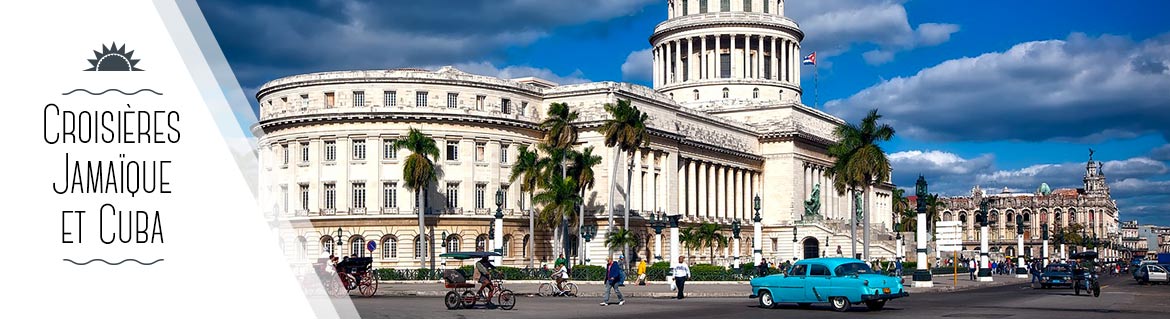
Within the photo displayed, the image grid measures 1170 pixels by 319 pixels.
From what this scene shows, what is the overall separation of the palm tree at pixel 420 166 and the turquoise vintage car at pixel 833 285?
1521 inches

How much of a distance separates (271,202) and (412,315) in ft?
176

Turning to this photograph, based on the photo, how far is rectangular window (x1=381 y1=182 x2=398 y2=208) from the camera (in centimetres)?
7962

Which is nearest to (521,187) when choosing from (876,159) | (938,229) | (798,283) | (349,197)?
(349,197)

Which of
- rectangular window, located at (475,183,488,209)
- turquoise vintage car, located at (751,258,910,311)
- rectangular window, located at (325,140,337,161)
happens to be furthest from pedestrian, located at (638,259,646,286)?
rectangular window, located at (325,140,337,161)

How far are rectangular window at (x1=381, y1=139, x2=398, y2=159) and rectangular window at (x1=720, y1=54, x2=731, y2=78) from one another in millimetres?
48506

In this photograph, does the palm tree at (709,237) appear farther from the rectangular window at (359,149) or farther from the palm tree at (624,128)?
the rectangular window at (359,149)

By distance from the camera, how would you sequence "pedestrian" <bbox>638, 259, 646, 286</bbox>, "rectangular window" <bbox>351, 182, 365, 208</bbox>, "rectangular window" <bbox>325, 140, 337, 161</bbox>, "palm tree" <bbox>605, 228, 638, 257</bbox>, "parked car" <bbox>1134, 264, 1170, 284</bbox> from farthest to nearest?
"rectangular window" <bbox>325, 140, 337, 161</bbox>, "rectangular window" <bbox>351, 182, 365, 208</bbox>, "palm tree" <bbox>605, 228, 638, 257</bbox>, "parked car" <bbox>1134, 264, 1170, 284</bbox>, "pedestrian" <bbox>638, 259, 646, 286</bbox>

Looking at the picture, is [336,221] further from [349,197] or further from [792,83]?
[792,83]

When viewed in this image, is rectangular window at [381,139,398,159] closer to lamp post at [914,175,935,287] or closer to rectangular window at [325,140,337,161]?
rectangular window at [325,140,337,161]

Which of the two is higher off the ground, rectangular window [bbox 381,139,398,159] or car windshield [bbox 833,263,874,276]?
rectangular window [bbox 381,139,398,159]

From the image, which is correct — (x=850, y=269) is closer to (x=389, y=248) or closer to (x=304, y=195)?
(x=389, y=248)

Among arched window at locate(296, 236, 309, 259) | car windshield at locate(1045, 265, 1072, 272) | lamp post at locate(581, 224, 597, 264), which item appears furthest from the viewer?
arched window at locate(296, 236, 309, 259)

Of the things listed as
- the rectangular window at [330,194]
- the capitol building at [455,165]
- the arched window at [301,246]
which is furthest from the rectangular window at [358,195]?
the arched window at [301,246]

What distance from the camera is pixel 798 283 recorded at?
35.5 metres
